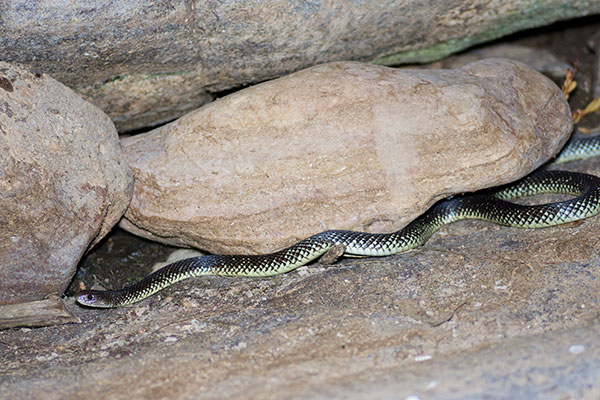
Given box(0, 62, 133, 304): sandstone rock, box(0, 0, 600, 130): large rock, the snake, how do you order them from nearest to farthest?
1. box(0, 62, 133, 304): sandstone rock
2. box(0, 0, 600, 130): large rock
3. the snake

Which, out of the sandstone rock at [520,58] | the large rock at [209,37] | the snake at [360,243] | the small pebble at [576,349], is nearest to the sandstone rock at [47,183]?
the large rock at [209,37]

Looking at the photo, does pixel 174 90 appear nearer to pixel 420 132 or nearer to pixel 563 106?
pixel 420 132

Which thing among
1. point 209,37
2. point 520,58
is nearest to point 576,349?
point 209,37

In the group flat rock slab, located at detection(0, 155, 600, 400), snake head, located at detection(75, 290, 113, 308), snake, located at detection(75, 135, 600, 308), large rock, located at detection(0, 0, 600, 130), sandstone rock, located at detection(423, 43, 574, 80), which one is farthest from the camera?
sandstone rock, located at detection(423, 43, 574, 80)

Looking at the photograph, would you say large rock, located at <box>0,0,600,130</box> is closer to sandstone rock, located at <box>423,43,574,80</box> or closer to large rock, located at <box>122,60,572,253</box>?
large rock, located at <box>122,60,572,253</box>

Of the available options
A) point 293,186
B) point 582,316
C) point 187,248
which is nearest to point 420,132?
point 293,186

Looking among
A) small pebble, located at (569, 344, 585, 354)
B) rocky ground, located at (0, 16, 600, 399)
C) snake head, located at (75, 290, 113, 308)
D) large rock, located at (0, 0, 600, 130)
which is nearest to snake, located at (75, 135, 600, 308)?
snake head, located at (75, 290, 113, 308)
